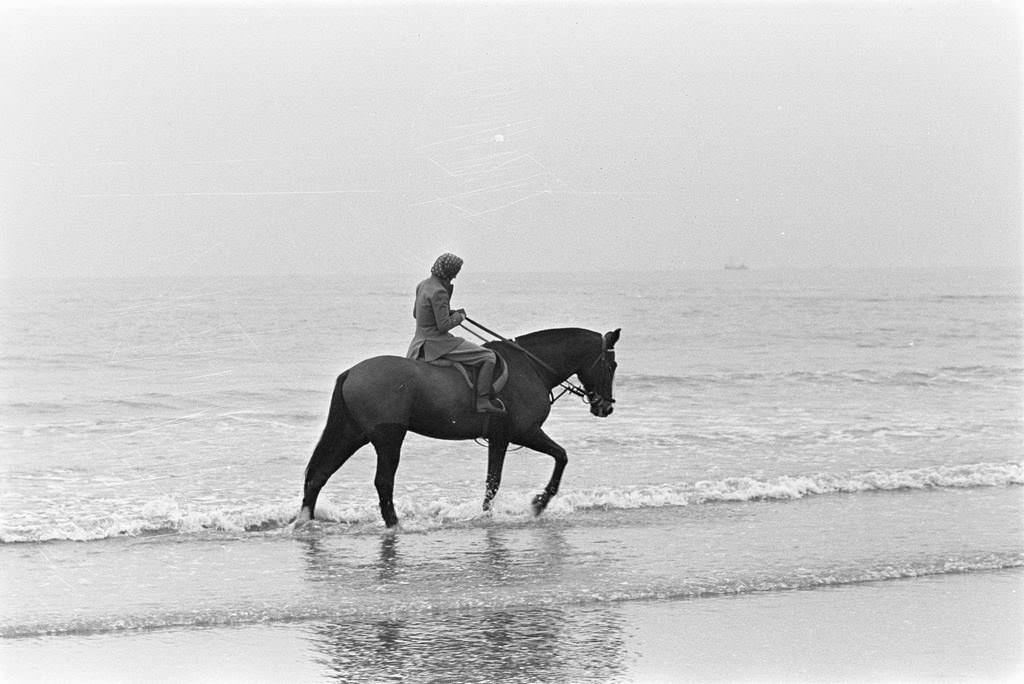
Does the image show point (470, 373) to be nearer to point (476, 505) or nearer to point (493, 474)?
point (493, 474)

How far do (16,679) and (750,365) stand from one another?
1086 inches

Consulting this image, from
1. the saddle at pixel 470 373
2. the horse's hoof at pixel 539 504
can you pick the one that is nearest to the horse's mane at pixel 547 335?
the saddle at pixel 470 373

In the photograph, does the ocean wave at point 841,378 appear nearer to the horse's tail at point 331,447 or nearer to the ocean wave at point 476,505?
the ocean wave at point 476,505

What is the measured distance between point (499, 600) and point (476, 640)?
1.14 meters

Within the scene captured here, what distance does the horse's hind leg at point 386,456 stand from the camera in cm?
1166

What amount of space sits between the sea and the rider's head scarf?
232 cm

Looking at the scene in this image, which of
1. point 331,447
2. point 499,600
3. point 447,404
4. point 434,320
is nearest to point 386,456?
point 331,447

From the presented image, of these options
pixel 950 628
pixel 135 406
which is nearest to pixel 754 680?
pixel 950 628

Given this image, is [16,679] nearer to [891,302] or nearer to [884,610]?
[884,610]

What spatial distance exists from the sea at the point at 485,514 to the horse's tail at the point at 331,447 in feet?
1.25

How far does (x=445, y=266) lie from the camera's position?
38.6 feet

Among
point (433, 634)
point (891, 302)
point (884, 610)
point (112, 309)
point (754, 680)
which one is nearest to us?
point (754, 680)

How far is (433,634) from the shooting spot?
804 centimetres

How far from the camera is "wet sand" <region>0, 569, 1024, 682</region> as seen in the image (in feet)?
23.6
